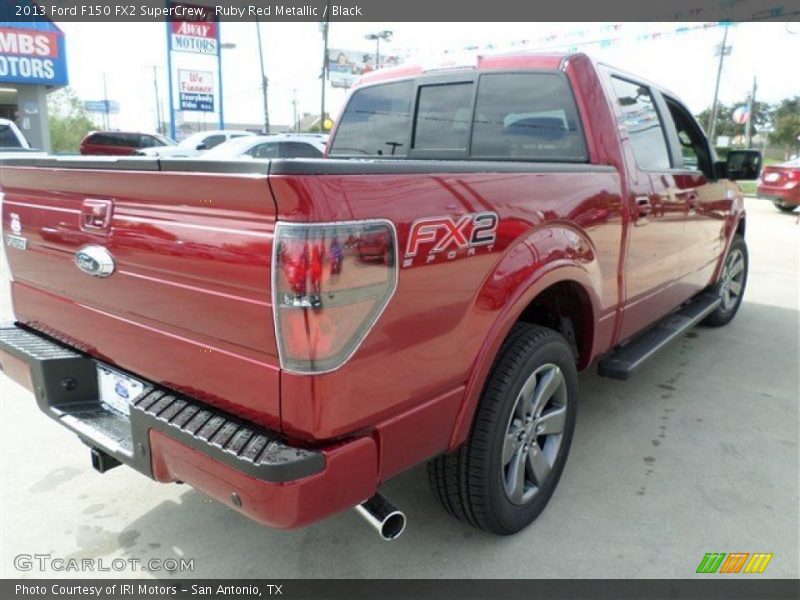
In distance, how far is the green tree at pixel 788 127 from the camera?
50.1 m

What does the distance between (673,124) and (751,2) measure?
1250 centimetres

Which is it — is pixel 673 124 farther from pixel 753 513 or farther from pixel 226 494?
pixel 226 494

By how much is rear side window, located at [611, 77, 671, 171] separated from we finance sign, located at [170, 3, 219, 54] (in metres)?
22.2

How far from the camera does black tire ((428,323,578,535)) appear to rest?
7.41ft

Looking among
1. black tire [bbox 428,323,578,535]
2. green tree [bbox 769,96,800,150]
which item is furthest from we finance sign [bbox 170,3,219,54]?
green tree [bbox 769,96,800,150]

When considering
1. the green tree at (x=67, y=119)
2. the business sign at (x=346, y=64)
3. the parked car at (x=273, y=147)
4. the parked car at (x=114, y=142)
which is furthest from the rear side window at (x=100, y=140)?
the business sign at (x=346, y=64)

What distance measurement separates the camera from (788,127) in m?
50.5

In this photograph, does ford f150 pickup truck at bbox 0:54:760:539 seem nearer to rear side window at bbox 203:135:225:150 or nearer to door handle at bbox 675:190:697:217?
door handle at bbox 675:190:697:217

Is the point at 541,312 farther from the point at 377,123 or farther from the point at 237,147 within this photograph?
the point at 237,147

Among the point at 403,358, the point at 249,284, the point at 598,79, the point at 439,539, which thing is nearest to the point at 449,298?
the point at 403,358

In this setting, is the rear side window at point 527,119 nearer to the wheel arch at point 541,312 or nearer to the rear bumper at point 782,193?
the wheel arch at point 541,312

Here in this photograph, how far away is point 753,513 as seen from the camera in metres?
2.78

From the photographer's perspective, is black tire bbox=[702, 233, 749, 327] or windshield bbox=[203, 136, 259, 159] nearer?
black tire bbox=[702, 233, 749, 327]

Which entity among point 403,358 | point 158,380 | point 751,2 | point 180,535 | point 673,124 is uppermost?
point 751,2
